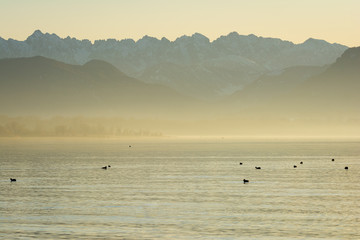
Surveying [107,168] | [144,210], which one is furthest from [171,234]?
[107,168]

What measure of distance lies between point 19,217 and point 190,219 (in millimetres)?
16732

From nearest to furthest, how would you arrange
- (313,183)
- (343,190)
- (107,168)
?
1. (343,190)
2. (313,183)
3. (107,168)

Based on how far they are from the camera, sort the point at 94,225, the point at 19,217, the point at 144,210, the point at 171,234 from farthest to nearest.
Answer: the point at 144,210, the point at 19,217, the point at 94,225, the point at 171,234

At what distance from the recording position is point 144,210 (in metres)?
73.1

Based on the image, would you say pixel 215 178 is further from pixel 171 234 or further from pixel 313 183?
pixel 171 234

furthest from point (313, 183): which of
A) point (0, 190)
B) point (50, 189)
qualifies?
point (0, 190)

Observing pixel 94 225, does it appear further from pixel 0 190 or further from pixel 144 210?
pixel 0 190

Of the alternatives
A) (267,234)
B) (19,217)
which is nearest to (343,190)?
(267,234)

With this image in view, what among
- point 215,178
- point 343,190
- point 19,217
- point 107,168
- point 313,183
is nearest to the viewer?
point 19,217

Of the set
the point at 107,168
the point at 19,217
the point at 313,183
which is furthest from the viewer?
the point at 107,168

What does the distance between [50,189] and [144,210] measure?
26860 millimetres

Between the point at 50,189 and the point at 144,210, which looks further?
the point at 50,189

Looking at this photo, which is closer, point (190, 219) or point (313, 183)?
point (190, 219)

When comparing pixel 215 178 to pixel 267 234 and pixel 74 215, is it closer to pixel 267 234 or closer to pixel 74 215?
pixel 74 215
